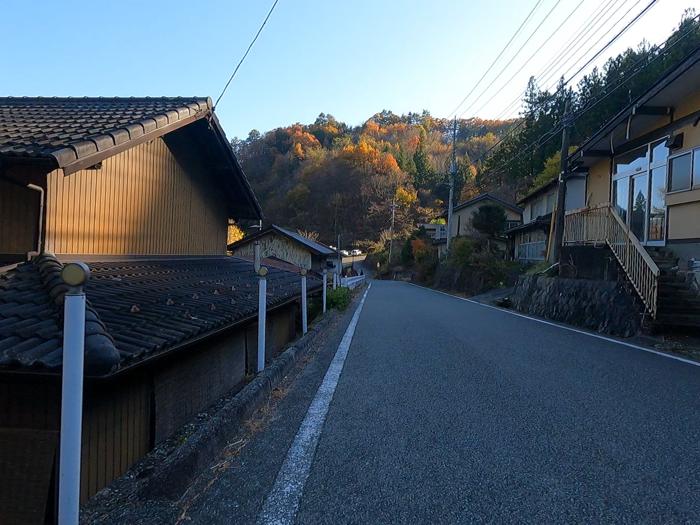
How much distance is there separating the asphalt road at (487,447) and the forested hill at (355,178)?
2473 inches

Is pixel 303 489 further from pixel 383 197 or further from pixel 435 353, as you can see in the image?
pixel 383 197

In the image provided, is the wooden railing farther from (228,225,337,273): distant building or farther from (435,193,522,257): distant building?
(435,193,522,257): distant building

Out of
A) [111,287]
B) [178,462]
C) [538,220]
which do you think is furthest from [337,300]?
[538,220]

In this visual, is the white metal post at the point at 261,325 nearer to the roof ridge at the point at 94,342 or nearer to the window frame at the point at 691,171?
the roof ridge at the point at 94,342

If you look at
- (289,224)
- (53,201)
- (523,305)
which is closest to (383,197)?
(289,224)

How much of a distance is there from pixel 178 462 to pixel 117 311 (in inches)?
70.1

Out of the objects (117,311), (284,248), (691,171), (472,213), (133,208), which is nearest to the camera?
(117,311)

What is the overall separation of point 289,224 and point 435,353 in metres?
63.4

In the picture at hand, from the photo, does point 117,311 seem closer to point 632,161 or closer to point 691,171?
point 691,171

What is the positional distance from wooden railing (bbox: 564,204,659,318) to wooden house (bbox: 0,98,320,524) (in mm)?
7260

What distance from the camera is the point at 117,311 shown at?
396cm

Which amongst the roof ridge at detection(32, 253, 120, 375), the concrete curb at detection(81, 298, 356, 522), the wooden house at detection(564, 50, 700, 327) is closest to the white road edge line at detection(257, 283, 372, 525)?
the concrete curb at detection(81, 298, 356, 522)

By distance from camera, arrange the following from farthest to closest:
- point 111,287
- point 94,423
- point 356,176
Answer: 1. point 356,176
2. point 111,287
3. point 94,423

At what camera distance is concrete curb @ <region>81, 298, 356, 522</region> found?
2.58m
